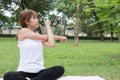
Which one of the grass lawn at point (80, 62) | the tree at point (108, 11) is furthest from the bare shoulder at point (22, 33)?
the tree at point (108, 11)

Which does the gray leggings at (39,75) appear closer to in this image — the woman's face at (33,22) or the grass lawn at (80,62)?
the woman's face at (33,22)

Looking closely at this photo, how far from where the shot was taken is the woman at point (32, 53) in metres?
4.37

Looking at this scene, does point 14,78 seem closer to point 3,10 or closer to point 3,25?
point 3,10

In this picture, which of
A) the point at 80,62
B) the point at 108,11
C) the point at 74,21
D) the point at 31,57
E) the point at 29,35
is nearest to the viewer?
the point at 31,57

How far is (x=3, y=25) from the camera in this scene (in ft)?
138

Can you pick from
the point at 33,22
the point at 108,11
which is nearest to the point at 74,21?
the point at 108,11

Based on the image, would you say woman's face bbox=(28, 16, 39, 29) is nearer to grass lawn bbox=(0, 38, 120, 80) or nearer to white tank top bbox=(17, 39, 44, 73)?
white tank top bbox=(17, 39, 44, 73)

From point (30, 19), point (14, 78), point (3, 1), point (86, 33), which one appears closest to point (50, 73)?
point (14, 78)

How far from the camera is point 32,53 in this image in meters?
4.37

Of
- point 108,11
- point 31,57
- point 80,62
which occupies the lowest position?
point 80,62

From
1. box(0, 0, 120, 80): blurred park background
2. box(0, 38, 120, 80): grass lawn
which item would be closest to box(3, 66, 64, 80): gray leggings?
box(0, 38, 120, 80): grass lawn

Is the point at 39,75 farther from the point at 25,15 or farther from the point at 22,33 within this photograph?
the point at 25,15

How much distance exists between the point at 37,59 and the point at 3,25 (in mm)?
38238

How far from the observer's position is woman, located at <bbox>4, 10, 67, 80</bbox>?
4.37m
